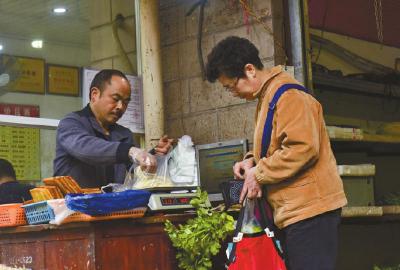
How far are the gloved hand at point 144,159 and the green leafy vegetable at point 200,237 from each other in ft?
0.98

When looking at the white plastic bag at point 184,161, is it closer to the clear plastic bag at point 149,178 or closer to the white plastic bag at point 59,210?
the clear plastic bag at point 149,178

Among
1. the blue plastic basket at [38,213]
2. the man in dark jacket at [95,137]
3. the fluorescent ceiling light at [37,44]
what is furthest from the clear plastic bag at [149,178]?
the fluorescent ceiling light at [37,44]

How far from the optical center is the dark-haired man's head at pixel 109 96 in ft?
13.0

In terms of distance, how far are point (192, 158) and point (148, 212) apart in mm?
1312

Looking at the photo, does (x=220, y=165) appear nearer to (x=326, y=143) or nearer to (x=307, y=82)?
(x=307, y=82)

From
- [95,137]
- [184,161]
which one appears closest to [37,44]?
[184,161]

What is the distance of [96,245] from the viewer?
329 centimetres

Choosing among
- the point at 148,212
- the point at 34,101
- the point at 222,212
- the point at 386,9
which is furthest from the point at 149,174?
the point at 386,9

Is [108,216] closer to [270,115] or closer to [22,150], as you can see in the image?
[270,115]

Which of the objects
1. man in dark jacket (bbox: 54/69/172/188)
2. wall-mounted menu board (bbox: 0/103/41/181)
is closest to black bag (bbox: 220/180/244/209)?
man in dark jacket (bbox: 54/69/172/188)

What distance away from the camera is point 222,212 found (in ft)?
12.0

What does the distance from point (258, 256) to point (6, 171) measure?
11.1 feet

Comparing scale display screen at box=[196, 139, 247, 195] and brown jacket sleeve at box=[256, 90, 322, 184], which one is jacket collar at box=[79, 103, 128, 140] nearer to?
scale display screen at box=[196, 139, 247, 195]

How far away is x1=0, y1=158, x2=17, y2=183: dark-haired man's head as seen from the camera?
580cm
